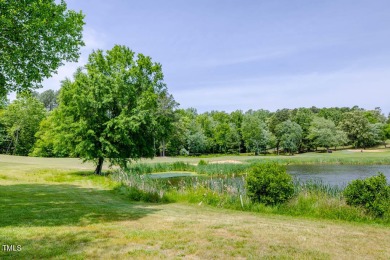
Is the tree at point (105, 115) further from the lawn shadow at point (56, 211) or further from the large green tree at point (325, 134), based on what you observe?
the large green tree at point (325, 134)

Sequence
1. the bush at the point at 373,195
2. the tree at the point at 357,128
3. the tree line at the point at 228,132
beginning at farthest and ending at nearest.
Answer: the tree at the point at 357,128, the tree line at the point at 228,132, the bush at the point at 373,195

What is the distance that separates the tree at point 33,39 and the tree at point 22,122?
59.1 m

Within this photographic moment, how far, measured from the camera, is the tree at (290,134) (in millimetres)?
83438

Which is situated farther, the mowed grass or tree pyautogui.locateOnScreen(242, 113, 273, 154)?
tree pyautogui.locateOnScreen(242, 113, 273, 154)

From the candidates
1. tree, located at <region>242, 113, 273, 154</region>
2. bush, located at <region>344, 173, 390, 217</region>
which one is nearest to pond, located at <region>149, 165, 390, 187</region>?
bush, located at <region>344, 173, 390, 217</region>

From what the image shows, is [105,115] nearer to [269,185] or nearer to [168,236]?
[269,185]

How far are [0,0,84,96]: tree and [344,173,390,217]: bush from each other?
13.9 metres

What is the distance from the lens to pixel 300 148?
93.8 metres

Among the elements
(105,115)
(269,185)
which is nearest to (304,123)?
(105,115)

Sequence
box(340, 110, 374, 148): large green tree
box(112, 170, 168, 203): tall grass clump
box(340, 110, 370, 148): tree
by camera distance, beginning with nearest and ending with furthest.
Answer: box(112, 170, 168, 203): tall grass clump, box(340, 110, 374, 148): large green tree, box(340, 110, 370, 148): tree

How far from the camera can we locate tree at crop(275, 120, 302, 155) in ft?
274

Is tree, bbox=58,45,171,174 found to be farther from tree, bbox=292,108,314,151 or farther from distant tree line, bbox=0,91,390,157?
tree, bbox=292,108,314,151

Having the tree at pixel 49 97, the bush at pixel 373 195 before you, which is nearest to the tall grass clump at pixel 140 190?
the bush at pixel 373 195

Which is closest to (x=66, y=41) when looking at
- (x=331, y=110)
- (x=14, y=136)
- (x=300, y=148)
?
(x=14, y=136)
